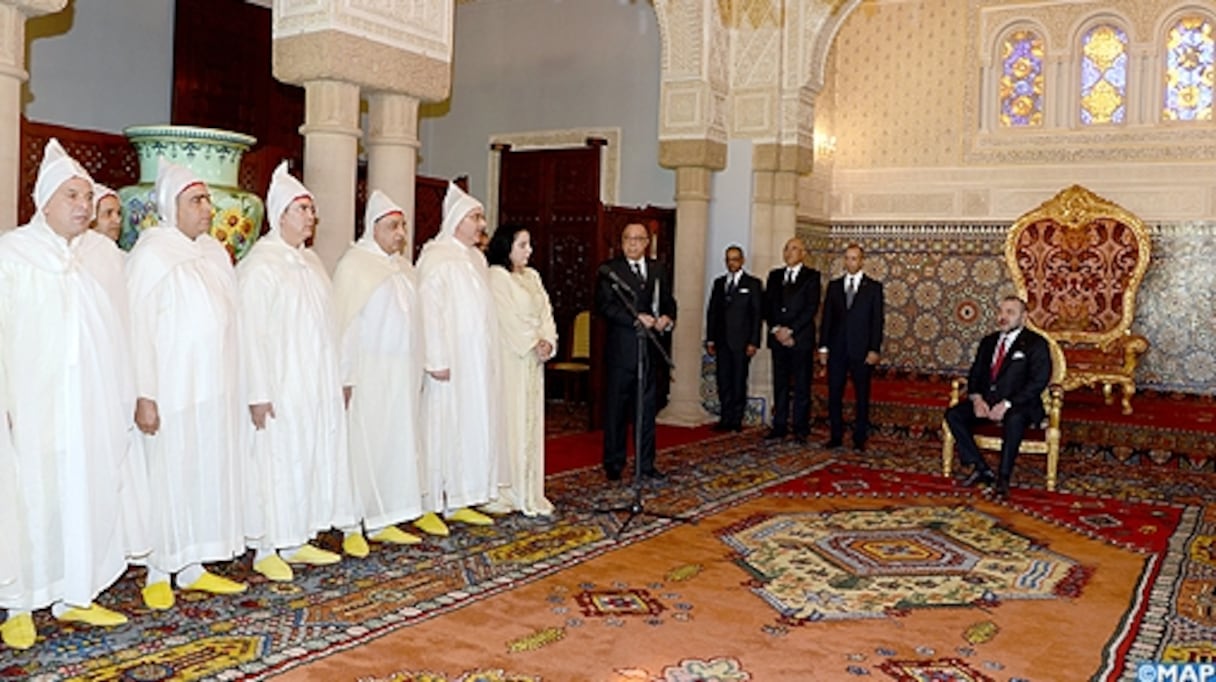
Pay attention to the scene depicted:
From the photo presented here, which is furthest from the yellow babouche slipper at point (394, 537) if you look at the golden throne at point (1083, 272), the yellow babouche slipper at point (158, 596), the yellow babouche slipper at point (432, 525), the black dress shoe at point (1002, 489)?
the golden throne at point (1083, 272)

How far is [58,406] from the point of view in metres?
3.61

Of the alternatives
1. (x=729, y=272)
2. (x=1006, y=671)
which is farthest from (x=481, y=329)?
(x=729, y=272)

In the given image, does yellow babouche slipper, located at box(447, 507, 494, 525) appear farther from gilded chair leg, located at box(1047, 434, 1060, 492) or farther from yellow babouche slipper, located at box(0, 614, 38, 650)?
gilded chair leg, located at box(1047, 434, 1060, 492)

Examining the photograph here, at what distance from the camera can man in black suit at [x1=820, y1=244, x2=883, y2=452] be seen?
8.11 meters


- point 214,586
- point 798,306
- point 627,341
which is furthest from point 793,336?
point 214,586

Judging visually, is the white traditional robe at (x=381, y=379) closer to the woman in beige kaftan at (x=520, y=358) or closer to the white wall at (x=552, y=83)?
the woman in beige kaftan at (x=520, y=358)

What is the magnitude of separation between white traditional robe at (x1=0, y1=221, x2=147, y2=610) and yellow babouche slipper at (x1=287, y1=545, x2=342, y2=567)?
97cm

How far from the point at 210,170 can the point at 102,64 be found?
4357 millimetres

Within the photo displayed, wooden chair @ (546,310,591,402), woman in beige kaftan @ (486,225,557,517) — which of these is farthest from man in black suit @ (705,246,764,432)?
woman in beige kaftan @ (486,225,557,517)

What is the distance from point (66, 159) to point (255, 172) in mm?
2683

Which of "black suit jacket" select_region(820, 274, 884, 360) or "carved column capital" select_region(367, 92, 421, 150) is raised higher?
"carved column capital" select_region(367, 92, 421, 150)

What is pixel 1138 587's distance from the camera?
467cm

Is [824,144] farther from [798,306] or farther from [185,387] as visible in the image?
[185,387]

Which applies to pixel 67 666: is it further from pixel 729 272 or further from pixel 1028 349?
pixel 729 272
